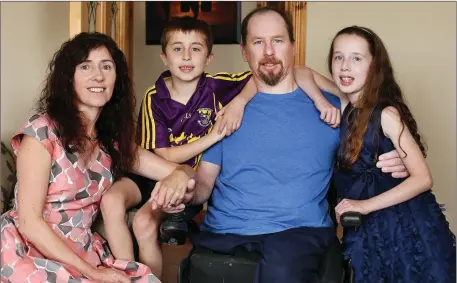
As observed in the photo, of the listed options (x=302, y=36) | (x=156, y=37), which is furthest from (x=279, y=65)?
(x=156, y=37)

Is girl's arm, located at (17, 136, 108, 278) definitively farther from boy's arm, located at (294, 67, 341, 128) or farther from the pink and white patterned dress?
boy's arm, located at (294, 67, 341, 128)

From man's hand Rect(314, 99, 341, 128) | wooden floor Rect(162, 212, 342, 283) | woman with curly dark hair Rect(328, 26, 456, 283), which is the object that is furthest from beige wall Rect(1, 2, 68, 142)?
woman with curly dark hair Rect(328, 26, 456, 283)

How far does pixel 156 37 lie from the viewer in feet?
19.4

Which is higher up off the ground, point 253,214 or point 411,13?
point 411,13

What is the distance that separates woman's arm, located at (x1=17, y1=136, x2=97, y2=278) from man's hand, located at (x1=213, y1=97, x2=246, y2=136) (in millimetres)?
713

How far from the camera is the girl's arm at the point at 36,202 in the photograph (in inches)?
82.7

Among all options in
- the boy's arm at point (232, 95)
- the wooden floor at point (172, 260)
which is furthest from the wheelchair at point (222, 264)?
the wooden floor at point (172, 260)

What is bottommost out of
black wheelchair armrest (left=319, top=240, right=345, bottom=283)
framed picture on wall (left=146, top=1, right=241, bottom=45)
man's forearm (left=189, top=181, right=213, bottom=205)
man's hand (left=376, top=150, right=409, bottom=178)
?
black wheelchair armrest (left=319, top=240, right=345, bottom=283)

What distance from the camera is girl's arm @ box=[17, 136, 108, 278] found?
6.89ft

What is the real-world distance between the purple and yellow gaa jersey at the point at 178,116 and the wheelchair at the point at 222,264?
0.42m

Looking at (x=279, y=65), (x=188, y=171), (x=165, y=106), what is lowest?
(x=188, y=171)

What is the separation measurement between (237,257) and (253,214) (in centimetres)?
21

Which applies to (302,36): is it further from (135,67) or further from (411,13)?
(135,67)

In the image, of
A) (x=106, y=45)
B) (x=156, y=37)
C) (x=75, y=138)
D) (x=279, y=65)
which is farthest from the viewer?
(x=156, y=37)
